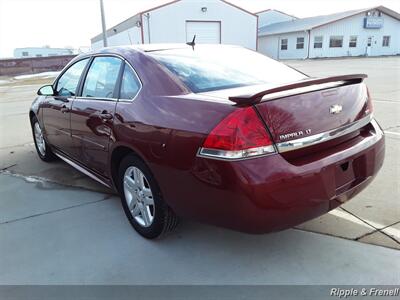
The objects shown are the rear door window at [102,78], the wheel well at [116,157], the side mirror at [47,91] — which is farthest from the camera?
the side mirror at [47,91]

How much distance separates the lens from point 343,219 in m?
3.32

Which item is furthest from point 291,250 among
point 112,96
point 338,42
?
point 338,42

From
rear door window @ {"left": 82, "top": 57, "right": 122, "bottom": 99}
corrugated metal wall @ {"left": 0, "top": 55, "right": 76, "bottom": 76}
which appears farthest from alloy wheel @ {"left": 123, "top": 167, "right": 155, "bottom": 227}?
corrugated metal wall @ {"left": 0, "top": 55, "right": 76, "bottom": 76}

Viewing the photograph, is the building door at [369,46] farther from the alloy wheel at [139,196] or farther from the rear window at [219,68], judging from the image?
the alloy wheel at [139,196]

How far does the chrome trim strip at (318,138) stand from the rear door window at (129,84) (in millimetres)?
1331

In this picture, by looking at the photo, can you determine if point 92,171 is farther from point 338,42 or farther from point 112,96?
point 338,42

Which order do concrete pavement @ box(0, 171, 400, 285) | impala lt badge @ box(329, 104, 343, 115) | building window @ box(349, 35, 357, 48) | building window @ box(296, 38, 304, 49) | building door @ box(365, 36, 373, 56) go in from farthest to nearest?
building door @ box(365, 36, 373, 56), building window @ box(349, 35, 357, 48), building window @ box(296, 38, 304, 49), concrete pavement @ box(0, 171, 400, 285), impala lt badge @ box(329, 104, 343, 115)

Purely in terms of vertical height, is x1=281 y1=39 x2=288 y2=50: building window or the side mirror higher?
x1=281 y1=39 x2=288 y2=50: building window

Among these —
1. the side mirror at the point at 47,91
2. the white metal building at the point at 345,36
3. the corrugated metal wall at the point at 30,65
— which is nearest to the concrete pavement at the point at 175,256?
the side mirror at the point at 47,91

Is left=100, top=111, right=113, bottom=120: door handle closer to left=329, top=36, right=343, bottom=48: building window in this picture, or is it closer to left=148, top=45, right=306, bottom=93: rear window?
left=148, top=45, right=306, bottom=93: rear window

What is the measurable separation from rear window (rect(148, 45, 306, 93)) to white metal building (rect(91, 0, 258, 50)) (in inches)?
1199

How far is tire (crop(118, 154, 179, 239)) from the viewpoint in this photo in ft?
9.52

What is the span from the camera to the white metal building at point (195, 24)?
33062 millimetres

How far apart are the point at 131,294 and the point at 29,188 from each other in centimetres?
258
